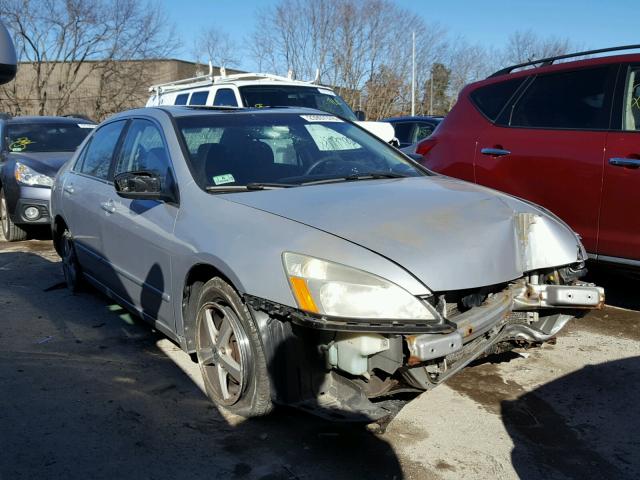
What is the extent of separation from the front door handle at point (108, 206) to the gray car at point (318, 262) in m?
0.02

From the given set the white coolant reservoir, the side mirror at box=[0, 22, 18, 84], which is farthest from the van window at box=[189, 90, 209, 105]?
the white coolant reservoir

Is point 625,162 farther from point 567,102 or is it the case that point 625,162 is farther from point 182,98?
point 182,98

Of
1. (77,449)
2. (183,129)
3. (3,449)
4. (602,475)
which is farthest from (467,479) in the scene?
(183,129)

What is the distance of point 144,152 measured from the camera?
425 centimetres

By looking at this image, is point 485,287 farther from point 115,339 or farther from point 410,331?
point 115,339

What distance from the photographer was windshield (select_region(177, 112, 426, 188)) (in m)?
3.70

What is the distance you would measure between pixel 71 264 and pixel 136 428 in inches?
110

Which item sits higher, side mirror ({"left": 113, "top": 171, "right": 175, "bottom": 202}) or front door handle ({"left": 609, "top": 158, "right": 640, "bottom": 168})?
front door handle ({"left": 609, "top": 158, "right": 640, "bottom": 168})

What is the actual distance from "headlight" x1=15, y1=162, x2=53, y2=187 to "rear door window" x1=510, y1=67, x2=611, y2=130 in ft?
18.5

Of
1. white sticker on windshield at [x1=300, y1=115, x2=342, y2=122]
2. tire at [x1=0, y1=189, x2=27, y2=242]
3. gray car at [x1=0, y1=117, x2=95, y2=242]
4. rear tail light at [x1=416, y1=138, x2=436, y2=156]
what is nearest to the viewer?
white sticker on windshield at [x1=300, y1=115, x2=342, y2=122]

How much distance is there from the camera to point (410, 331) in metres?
2.51

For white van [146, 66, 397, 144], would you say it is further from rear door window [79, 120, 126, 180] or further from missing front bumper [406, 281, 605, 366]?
missing front bumper [406, 281, 605, 366]

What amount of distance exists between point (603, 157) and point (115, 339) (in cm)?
370

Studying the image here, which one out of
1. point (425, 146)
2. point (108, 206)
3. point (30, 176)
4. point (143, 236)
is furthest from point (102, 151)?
point (30, 176)
